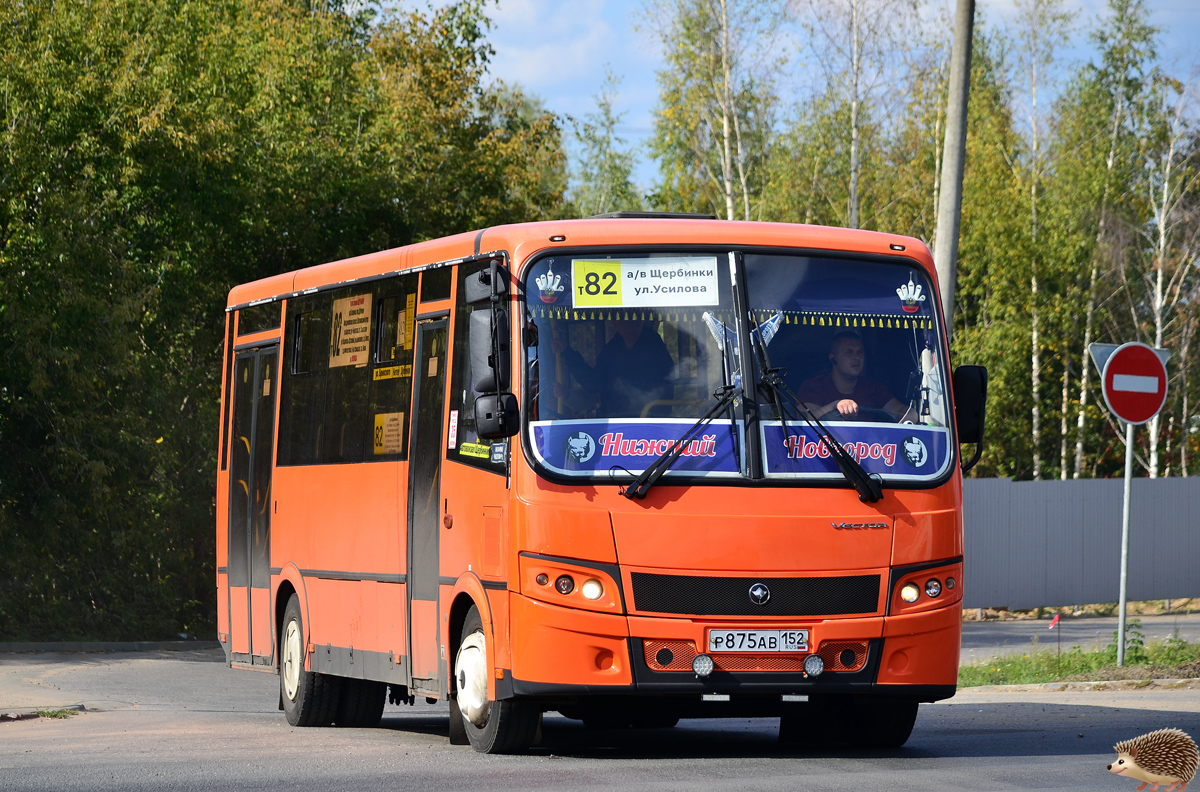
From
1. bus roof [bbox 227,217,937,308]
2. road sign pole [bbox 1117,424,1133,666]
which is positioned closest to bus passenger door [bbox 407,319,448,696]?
bus roof [bbox 227,217,937,308]

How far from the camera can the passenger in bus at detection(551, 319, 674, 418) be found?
9773mm

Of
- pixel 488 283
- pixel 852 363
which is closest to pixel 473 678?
pixel 488 283

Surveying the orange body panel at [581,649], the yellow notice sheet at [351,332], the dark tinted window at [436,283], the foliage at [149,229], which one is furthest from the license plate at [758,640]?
the foliage at [149,229]

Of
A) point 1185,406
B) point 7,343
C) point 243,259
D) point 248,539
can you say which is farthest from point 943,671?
point 1185,406

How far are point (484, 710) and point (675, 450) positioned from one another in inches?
76.8

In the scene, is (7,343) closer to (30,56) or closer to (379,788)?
(30,56)

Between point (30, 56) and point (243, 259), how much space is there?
5.84 meters

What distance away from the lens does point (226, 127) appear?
83.7ft

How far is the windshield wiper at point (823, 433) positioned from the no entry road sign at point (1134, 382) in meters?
A: 6.73

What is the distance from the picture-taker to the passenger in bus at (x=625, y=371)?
9773mm

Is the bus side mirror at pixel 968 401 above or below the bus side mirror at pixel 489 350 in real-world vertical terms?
below

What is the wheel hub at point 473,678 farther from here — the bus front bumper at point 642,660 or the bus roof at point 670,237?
the bus roof at point 670,237

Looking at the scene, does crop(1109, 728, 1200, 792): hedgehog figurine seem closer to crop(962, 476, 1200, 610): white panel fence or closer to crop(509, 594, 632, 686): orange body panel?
crop(509, 594, 632, 686): orange body panel

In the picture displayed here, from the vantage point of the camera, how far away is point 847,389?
33.1 feet
